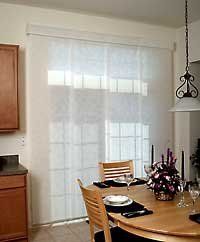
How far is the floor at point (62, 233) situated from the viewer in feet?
11.4

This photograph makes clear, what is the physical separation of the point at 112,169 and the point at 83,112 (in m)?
1.07

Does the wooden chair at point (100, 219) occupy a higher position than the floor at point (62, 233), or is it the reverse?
the wooden chair at point (100, 219)

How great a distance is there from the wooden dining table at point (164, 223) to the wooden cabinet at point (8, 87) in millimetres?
1823

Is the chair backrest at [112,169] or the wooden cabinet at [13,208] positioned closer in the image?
the wooden cabinet at [13,208]

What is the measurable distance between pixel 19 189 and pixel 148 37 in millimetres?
2956

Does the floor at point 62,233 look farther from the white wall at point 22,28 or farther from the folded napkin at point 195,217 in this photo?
the folded napkin at point 195,217

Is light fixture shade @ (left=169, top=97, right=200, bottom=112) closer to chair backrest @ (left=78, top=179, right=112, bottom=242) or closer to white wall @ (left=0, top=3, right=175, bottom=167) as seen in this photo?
chair backrest @ (left=78, top=179, right=112, bottom=242)

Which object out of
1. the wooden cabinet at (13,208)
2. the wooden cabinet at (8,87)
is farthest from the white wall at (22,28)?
the wooden cabinet at (13,208)

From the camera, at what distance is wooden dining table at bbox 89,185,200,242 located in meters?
1.78

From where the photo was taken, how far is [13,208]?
10.5ft

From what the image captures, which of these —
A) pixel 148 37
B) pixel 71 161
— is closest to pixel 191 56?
pixel 148 37

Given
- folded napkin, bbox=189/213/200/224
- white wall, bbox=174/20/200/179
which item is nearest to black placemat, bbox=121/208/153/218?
folded napkin, bbox=189/213/200/224

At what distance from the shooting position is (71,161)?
4031 mm

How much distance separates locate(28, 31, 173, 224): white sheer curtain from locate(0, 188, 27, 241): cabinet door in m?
0.57
